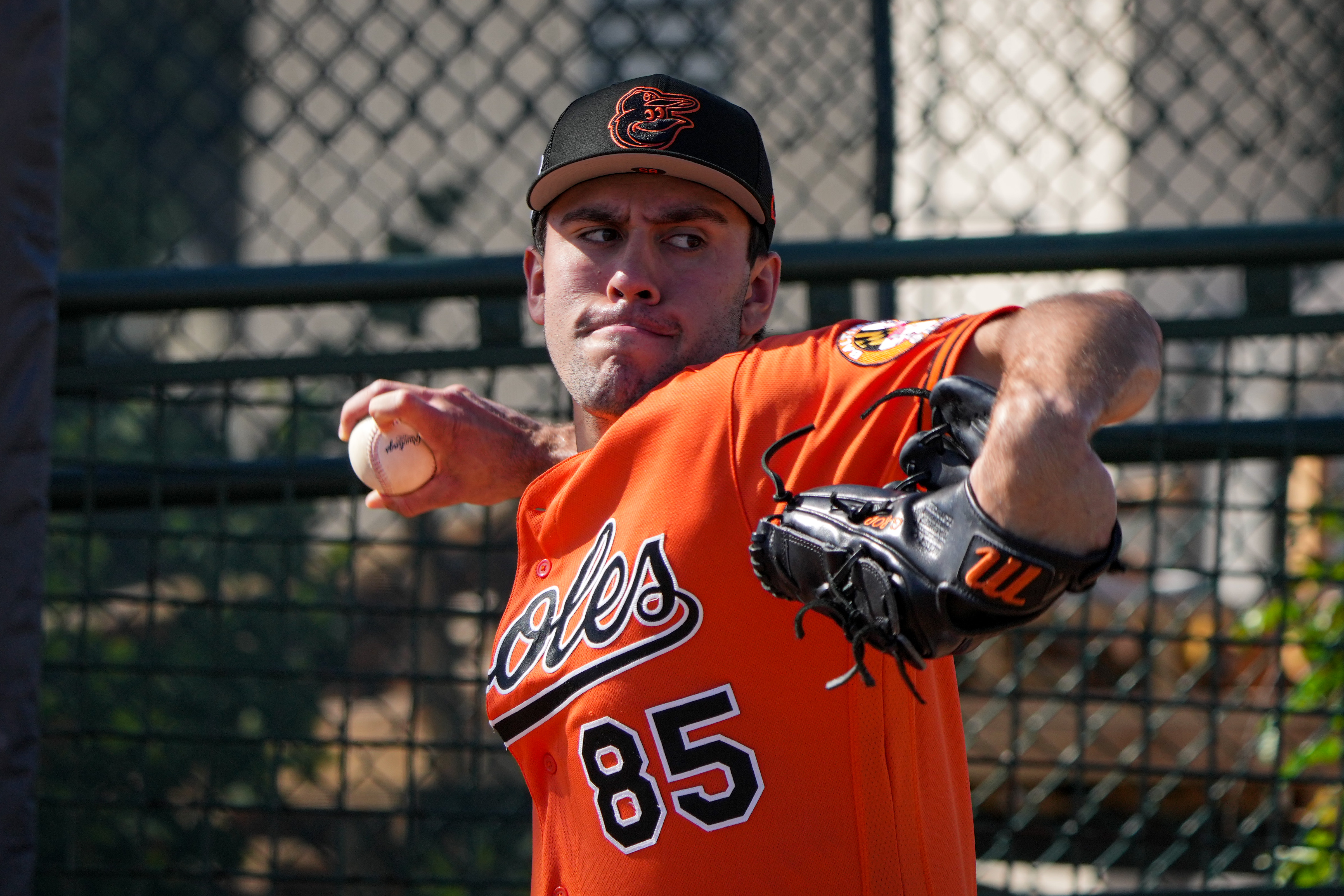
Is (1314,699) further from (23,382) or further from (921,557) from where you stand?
(23,382)

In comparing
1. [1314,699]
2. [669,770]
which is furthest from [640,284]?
[1314,699]

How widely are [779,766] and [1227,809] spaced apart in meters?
3.36

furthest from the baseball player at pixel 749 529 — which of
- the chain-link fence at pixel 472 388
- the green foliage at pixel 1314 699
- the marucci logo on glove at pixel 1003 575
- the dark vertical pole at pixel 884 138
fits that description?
the green foliage at pixel 1314 699

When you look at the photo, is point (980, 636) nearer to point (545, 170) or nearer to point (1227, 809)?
point (545, 170)

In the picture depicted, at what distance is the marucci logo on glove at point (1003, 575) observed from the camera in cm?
102

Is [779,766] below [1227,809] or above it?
above

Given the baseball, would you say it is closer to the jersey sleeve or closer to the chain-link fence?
the chain-link fence

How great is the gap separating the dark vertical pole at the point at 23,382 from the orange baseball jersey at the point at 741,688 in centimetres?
128

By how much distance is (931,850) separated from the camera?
4.73 ft

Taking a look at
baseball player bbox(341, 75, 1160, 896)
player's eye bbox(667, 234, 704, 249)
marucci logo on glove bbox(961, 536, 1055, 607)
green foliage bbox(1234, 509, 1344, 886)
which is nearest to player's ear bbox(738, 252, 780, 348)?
baseball player bbox(341, 75, 1160, 896)

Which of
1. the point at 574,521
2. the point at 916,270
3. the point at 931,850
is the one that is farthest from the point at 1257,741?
the point at 574,521

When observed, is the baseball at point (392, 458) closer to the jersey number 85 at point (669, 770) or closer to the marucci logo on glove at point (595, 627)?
the marucci logo on glove at point (595, 627)

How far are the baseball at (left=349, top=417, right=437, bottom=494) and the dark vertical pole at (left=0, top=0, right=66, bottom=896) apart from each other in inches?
29.8

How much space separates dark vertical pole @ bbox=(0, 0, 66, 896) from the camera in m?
2.23
